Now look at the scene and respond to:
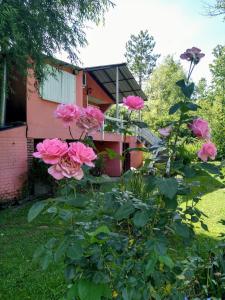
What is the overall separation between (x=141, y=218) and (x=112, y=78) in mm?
16067

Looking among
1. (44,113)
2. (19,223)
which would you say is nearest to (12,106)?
(44,113)

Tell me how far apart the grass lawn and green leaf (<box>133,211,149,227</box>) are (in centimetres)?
38

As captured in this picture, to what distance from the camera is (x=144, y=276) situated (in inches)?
72.1

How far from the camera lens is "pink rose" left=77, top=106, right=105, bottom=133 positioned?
6.52ft

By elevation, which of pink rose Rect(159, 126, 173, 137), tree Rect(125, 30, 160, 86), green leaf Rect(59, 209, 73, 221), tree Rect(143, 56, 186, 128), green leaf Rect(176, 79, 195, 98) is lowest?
green leaf Rect(59, 209, 73, 221)

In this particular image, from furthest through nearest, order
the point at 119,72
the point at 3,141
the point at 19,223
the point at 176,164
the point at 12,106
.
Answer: the point at 119,72 → the point at 12,106 → the point at 3,141 → the point at 19,223 → the point at 176,164

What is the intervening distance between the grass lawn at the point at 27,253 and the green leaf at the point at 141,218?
1.26ft

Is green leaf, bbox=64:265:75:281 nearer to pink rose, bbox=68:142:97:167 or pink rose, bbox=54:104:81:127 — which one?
pink rose, bbox=68:142:97:167

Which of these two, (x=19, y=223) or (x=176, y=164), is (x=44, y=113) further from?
(x=176, y=164)

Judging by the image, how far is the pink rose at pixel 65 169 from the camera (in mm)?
1586

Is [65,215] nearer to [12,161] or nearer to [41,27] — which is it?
[41,27]

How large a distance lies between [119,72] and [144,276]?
15058 millimetres

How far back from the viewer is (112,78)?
681 inches

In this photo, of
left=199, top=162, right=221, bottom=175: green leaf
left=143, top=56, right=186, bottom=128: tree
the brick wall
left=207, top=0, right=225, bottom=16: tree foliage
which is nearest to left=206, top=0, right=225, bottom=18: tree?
left=207, top=0, right=225, bottom=16: tree foliage
